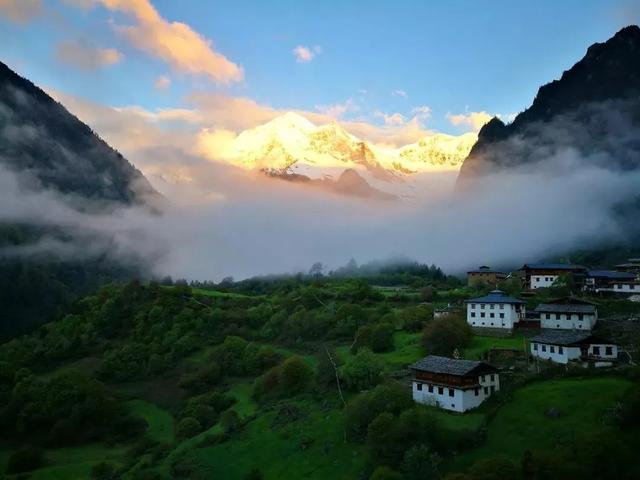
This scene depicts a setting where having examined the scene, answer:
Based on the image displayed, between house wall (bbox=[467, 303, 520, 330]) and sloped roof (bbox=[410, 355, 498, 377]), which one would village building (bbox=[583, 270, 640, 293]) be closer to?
house wall (bbox=[467, 303, 520, 330])

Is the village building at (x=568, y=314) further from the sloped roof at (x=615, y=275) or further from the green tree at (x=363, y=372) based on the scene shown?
the green tree at (x=363, y=372)

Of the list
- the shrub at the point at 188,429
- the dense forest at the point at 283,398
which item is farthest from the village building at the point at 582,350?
the shrub at the point at 188,429

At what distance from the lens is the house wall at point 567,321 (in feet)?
212

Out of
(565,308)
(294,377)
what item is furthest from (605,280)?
(294,377)

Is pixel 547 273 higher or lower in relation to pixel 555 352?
higher

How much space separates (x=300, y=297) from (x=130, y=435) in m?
47.1

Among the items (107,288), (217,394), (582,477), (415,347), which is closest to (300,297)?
(217,394)

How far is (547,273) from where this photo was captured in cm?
9412

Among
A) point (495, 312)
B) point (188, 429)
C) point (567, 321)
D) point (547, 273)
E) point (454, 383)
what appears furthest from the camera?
point (547, 273)

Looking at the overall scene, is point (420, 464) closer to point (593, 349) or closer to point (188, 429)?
point (593, 349)

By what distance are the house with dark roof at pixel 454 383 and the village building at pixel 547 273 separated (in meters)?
45.6

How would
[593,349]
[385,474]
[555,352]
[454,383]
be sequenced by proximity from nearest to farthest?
[385,474], [454,383], [593,349], [555,352]

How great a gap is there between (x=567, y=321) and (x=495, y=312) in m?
9.08

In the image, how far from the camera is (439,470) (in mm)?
39562
